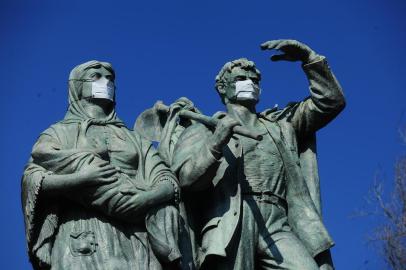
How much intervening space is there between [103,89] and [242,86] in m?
1.80

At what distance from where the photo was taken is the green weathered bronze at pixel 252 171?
493 inches

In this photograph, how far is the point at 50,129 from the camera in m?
12.7

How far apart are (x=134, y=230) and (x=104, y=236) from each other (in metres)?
0.37

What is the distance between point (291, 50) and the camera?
13.6 m

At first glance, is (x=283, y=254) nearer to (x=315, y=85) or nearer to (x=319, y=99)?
(x=319, y=99)

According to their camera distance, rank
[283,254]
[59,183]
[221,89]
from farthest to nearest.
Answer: [221,89], [283,254], [59,183]

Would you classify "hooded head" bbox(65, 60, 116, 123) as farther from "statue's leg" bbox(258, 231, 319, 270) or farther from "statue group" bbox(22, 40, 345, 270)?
"statue's leg" bbox(258, 231, 319, 270)

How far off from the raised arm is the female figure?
228cm

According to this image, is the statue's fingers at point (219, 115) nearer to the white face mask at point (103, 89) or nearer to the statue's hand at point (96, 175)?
the white face mask at point (103, 89)

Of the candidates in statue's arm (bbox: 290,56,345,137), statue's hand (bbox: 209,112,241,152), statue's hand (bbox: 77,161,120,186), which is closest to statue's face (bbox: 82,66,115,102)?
statue's hand (bbox: 77,161,120,186)

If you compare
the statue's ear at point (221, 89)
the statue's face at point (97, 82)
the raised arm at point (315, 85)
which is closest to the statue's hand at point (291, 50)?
the raised arm at point (315, 85)

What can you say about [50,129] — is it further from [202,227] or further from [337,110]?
[337,110]

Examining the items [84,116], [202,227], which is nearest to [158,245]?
[202,227]

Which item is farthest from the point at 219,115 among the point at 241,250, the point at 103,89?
the point at 241,250
